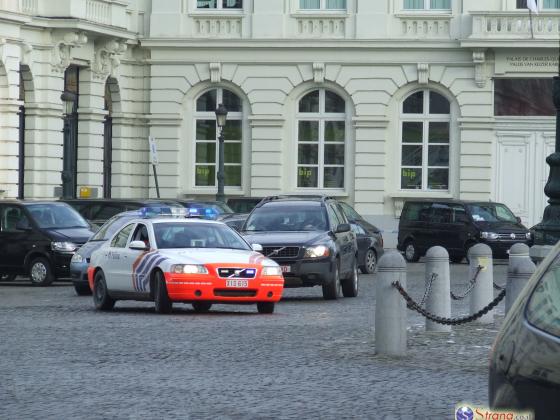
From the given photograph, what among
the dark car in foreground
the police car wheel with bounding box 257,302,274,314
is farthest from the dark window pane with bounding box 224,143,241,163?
the dark car in foreground

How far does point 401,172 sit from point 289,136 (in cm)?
372

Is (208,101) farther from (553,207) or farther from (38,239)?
(553,207)

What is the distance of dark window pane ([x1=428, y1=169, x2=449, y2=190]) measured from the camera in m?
54.9

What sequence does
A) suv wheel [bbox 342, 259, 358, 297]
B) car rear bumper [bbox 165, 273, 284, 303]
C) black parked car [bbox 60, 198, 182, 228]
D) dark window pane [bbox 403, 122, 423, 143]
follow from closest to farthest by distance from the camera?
car rear bumper [bbox 165, 273, 284, 303]
suv wheel [bbox 342, 259, 358, 297]
black parked car [bbox 60, 198, 182, 228]
dark window pane [bbox 403, 122, 423, 143]

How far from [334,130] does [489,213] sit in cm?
1063

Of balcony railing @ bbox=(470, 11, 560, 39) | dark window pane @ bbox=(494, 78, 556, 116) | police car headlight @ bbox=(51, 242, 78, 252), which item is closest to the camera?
police car headlight @ bbox=(51, 242, 78, 252)

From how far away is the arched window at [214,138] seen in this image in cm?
5569

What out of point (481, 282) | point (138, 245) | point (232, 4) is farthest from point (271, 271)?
point (232, 4)

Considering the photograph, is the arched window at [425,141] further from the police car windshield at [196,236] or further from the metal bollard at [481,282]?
the metal bollard at [481,282]

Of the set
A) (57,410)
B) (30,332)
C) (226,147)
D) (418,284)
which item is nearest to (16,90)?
(226,147)

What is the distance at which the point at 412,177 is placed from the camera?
181 ft

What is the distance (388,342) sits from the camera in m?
16.1

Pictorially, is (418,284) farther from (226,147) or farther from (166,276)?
(226,147)

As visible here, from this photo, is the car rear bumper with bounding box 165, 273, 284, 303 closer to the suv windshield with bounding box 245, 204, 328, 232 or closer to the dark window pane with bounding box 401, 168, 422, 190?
the suv windshield with bounding box 245, 204, 328, 232
